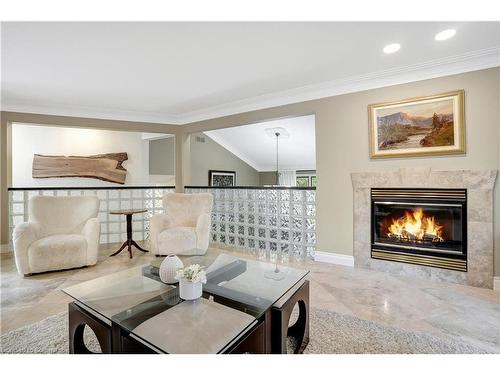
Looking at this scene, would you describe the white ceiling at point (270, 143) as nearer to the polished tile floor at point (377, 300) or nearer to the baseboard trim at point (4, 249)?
the polished tile floor at point (377, 300)

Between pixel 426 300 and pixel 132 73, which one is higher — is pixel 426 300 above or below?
below

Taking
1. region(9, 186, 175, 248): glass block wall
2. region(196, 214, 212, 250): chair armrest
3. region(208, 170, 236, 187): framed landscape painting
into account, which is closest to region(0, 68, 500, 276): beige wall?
region(9, 186, 175, 248): glass block wall

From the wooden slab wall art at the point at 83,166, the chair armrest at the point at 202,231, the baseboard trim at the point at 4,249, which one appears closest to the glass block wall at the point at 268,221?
the chair armrest at the point at 202,231

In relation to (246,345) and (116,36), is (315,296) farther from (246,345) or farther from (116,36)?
(116,36)

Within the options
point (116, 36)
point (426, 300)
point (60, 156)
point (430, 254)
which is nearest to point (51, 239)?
point (116, 36)

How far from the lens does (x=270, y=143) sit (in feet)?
23.8

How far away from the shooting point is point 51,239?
3.12 metres

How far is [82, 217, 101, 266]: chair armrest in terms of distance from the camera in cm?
324

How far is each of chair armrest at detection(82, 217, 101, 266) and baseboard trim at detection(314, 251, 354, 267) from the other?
2.85m

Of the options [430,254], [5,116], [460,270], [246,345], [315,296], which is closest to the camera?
[246,345]

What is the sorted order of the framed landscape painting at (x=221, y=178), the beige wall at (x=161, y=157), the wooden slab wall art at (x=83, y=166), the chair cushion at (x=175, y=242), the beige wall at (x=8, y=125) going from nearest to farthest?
the chair cushion at (x=175, y=242) < the beige wall at (x=8, y=125) < the wooden slab wall art at (x=83, y=166) < the beige wall at (x=161, y=157) < the framed landscape painting at (x=221, y=178)

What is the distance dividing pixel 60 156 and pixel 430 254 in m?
6.32

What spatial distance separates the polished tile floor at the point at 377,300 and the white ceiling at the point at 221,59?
2171mm

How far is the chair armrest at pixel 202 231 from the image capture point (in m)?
3.52
